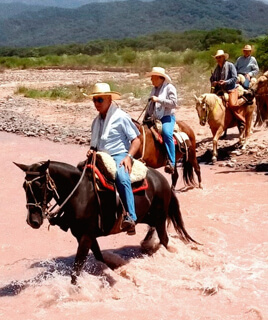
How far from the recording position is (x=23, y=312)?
5738 mm

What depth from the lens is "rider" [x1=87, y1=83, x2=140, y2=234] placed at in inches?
223

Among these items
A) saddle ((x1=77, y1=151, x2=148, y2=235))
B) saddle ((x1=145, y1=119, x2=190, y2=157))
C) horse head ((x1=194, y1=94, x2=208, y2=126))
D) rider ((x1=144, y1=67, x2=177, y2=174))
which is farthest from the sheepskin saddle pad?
horse head ((x1=194, y1=94, x2=208, y2=126))

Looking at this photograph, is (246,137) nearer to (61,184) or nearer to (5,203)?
(5,203)

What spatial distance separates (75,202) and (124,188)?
57 cm

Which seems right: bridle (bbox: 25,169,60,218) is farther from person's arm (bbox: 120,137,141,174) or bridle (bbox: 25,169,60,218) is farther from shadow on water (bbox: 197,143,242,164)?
shadow on water (bbox: 197,143,242,164)

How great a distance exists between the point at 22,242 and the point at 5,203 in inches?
82.2

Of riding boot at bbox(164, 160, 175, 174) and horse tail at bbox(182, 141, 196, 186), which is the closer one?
riding boot at bbox(164, 160, 175, 174)

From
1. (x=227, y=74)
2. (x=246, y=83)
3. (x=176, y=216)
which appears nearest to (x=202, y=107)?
(x=227, y=74)

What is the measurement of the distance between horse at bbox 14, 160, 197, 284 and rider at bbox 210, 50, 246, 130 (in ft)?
20.7

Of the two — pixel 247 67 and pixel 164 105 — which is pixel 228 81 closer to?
pixel 247 67

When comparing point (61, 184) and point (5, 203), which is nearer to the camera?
point (61, 184)

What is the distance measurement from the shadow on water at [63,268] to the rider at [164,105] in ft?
7.38

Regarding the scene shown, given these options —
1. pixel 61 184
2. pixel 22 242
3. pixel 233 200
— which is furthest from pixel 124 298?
pixel 233 200

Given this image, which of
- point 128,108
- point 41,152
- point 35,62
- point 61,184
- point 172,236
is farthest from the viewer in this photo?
point 35,62
